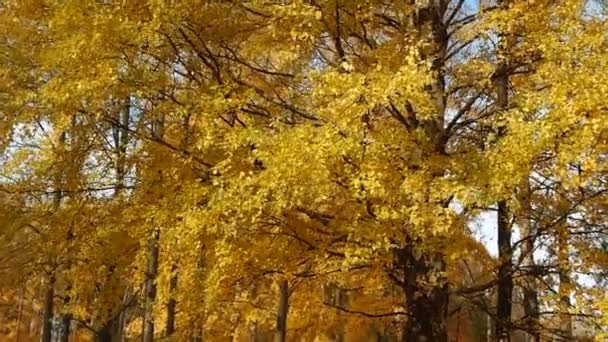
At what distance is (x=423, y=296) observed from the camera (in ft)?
23.6

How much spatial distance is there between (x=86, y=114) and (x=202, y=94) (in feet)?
4.08

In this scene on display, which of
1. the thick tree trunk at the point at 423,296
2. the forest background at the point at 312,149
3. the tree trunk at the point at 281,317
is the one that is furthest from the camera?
the tree trunk at the point at 281,317

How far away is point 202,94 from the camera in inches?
260

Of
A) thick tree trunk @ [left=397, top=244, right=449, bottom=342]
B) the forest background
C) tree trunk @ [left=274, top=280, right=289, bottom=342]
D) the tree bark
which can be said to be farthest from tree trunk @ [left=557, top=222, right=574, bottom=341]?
tree trunk @ [left=274, top=280, right=289, bottom=342]

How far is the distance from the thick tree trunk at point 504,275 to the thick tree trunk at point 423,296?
36.0 inches

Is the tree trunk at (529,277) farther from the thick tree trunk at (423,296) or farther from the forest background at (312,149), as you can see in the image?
the thick tree trunk at (423,296)

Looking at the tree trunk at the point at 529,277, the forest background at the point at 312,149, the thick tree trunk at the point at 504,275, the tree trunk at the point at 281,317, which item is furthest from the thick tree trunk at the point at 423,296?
the tree trunk at the point at 281,317

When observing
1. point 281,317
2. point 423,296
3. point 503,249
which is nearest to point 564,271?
point 503,249

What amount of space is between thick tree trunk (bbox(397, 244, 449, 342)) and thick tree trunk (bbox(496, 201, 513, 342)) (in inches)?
36.0

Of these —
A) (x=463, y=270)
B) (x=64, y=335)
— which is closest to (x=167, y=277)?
(x=463, y=270)

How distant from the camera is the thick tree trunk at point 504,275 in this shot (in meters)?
8.03

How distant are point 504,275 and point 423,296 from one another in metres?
1.40

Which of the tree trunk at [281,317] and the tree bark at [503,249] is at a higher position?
the tree bark at [503,249]

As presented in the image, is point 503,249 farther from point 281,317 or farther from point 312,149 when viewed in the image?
Result: point 281,317
